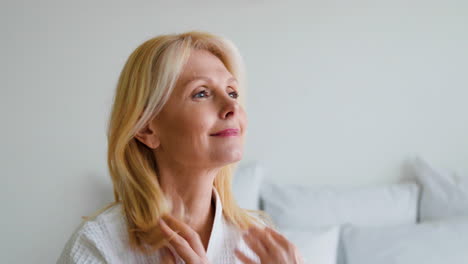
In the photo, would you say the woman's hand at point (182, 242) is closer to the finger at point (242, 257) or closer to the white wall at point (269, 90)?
the finger at point (242, 257)

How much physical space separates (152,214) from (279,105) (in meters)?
1.06

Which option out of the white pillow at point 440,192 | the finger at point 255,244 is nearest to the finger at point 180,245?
the finger at point 255,244

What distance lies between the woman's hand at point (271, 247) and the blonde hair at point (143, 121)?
0.21 meters

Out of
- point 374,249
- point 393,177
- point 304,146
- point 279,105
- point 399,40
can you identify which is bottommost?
point 374,249

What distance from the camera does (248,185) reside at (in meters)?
2.01

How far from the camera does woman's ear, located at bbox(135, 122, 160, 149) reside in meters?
1.28

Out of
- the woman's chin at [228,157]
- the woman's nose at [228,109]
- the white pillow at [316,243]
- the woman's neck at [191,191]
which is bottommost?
the white pillow at [316,243]

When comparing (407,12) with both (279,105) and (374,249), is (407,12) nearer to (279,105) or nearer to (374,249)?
(279,105)

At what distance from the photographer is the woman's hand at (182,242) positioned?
1.13 metres

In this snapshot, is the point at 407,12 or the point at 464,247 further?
the point at 407,12

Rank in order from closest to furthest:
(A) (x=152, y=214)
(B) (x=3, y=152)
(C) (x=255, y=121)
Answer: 1. (A) (x=152, y=214)
2. (B) (x=3, y=152)
3. (C) (x=255, y=121)

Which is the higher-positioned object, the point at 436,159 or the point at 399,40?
the point at 399,40

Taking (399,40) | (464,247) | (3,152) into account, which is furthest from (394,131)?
(3,152)

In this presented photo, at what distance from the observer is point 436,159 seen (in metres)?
2.22
